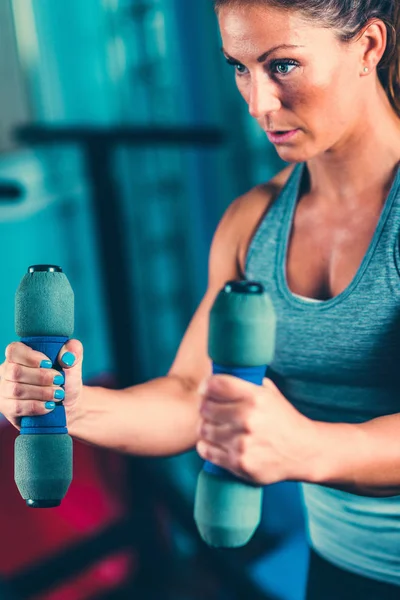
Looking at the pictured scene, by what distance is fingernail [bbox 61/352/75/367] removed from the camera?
1.91ft

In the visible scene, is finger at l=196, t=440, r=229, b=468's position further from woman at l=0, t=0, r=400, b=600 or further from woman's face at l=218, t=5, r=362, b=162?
woman's face at l=218, t=5, r=362, b=162

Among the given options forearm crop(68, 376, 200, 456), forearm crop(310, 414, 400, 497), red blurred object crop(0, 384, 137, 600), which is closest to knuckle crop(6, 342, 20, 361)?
forearm crop(68, 376, 200, 456)

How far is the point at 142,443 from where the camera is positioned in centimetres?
81

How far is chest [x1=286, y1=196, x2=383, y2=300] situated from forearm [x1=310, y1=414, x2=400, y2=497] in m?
0.18

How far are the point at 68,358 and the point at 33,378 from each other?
4 centimetres

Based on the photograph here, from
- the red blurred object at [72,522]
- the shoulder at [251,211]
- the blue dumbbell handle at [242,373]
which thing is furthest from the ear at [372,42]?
the red blurred object at [72,522]

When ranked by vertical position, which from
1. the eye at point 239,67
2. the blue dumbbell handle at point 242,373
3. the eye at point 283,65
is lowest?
the blue dumbbell handle at point 242,373

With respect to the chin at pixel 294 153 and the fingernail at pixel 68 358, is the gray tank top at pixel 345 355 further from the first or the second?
the fingernail at pixel 68 358

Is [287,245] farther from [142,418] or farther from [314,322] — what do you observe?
[142,418]

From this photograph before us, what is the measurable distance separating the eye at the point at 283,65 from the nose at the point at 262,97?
12mm

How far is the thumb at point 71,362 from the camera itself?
586 mm

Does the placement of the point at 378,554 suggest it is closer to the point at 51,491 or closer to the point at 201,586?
the point at 51,491

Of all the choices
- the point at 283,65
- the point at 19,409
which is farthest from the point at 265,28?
the point at 19,409

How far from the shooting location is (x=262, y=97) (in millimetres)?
623
